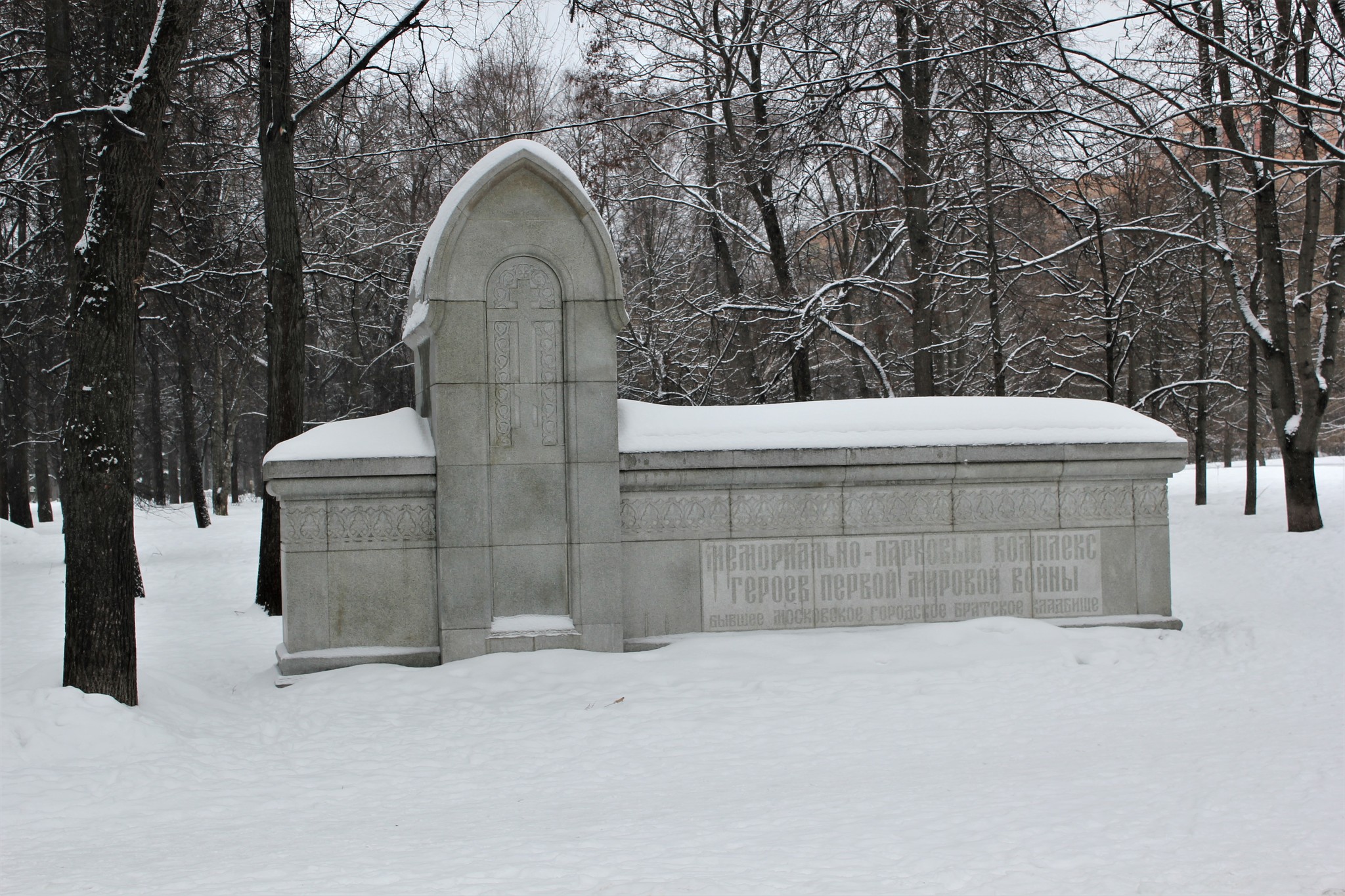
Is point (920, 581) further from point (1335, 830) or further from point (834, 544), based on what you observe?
point (1335, 830)

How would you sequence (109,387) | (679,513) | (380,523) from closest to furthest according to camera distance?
(109,387) → (380,523) → (679,513)

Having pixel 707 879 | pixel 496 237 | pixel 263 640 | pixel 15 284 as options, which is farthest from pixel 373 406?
pixel 707 879

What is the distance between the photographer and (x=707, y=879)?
3.96m

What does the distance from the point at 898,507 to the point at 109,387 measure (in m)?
5.76

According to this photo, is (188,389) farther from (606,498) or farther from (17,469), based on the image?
(606,498)

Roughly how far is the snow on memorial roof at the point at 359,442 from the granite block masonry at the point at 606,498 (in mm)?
28

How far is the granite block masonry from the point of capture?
8.17m

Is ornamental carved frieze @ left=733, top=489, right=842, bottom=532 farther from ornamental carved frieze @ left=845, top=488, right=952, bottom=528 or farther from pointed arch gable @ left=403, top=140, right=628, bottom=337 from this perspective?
pointed arch gable @ left=403, top=140, right=628, bottom=337

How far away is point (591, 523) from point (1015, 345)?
19.8 meters

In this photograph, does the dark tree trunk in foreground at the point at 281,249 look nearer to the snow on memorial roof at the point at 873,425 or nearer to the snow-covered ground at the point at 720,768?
the snow-covered ground at the point at 720,768

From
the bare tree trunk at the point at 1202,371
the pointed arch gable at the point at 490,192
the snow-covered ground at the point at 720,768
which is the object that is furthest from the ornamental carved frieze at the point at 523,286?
the bare tree trunk at the point at 1202,371

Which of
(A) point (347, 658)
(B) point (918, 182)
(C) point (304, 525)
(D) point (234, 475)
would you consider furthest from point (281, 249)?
(D) point (234, 475)

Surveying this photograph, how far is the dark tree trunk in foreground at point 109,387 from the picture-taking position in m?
6.83

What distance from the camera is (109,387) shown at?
695 cm
